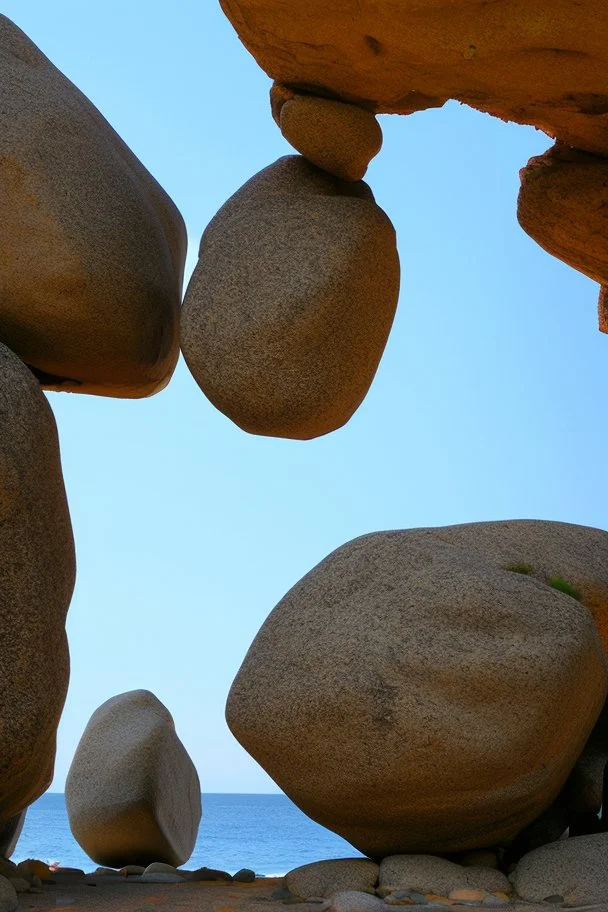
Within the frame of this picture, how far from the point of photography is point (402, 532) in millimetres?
6387

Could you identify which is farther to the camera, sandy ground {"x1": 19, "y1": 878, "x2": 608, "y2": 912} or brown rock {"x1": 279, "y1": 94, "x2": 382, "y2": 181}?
brown rock {"x1": 279, "y1": 94, "x2": 382, "y2": 181}

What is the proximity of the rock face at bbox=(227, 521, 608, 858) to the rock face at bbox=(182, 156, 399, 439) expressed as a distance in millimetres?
912

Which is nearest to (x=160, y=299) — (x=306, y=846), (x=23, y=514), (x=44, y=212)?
(x=44, y=212)

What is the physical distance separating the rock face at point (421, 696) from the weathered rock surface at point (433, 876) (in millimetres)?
125

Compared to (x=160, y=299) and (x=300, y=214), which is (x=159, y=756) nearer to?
(x=160, y=299)

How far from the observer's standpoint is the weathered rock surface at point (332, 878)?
224 inches

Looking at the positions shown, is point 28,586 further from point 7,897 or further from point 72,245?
point 72,245

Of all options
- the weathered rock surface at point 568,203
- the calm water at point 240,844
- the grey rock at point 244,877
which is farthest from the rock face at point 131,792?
the calm water at point 240,844

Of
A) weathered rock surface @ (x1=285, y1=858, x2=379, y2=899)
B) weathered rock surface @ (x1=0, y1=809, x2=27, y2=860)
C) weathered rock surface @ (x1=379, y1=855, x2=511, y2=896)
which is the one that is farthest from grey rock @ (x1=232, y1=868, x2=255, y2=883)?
weathered rock surface @ (x1=0, y1=809, x2=27, y2=860)

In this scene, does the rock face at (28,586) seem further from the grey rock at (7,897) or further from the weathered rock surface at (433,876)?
the weathered rock surface at (433,876)

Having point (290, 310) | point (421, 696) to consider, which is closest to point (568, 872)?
point (421, 696)

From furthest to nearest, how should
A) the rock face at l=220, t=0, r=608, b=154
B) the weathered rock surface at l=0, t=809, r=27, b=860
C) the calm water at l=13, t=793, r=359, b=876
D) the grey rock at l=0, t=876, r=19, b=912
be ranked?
the calm water at l=13, t=793, r=359, b=876
the weathered rock surface at l=0, t=809, r=27, b=860
the rock face at l=220, t=0, r=608, b=154
the grey rock at l=0, t=876, r=19, b=912

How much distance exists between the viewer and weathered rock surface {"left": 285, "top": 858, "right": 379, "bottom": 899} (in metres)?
5.69

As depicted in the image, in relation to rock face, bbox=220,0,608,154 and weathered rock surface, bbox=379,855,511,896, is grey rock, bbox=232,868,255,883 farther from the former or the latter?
rock face, bbox=220,0,608,154
